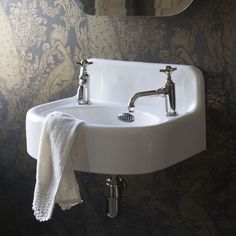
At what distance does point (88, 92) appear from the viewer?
5.06 feet

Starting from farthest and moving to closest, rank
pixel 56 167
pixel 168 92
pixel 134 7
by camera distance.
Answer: pixel 134 7
pixel 168 92
pixel 56 167

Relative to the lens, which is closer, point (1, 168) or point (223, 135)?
point (223, 135)

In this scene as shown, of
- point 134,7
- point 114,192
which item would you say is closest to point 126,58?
point 134,7

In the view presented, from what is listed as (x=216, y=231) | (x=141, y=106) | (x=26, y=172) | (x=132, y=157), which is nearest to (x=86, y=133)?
(x=132, y=157)

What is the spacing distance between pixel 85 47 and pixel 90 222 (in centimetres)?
68

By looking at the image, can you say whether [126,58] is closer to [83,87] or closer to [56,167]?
[83,87]

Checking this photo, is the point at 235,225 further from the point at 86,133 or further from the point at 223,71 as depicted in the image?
the point at 86,133

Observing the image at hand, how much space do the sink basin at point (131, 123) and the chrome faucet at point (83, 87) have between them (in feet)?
0.10

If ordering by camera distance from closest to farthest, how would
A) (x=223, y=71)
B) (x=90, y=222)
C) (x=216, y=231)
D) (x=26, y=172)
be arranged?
1. (x=223, y=71)
2. (x=216, y=231)
3. (x=90, y=222)
4. (x=26, y=172)

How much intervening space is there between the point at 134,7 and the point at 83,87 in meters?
0.31

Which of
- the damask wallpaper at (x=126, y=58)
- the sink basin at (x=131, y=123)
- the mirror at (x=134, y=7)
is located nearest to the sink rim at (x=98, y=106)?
the sink basin at (x=131, y=123)

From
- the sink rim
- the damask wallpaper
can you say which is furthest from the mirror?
the sink rim

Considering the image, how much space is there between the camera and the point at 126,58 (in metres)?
1.56

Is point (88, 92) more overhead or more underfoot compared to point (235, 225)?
more overhead
